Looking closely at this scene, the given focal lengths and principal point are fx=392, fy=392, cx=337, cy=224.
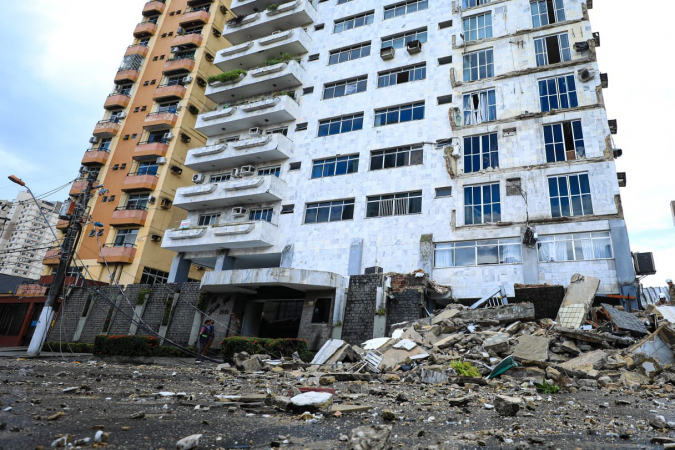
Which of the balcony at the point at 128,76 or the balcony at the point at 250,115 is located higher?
the balcony at the point at 128,76

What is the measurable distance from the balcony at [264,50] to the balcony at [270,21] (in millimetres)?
2055

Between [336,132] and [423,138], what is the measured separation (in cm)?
737

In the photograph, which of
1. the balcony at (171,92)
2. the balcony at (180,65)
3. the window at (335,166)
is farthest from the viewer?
the balcony at (180,65)

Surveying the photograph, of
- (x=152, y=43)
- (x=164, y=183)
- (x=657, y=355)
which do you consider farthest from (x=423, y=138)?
(x=152, y=43)

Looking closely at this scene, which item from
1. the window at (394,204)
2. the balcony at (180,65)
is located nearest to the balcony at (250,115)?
the balcony at (180,65)

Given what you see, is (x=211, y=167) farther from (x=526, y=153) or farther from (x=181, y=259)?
(x=526, y=153)

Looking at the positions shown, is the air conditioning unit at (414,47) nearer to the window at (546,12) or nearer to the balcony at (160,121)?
the window at (546,12)

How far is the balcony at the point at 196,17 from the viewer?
4312 centimetres

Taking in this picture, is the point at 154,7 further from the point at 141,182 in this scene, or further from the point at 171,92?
the point at 141,182

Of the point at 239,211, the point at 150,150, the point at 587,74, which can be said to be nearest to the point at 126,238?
the point at 150,150

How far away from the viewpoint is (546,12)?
27031 mm

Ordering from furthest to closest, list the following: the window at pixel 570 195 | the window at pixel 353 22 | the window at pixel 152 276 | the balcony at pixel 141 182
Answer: the balcony at pixel 141 182, the window at pixel 152 276, the window at pixel 353 22, the window at pixel 570 195

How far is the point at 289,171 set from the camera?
31.9 metres

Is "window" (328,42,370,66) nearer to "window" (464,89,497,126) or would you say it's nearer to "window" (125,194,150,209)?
"window" (464,89,497,126)
